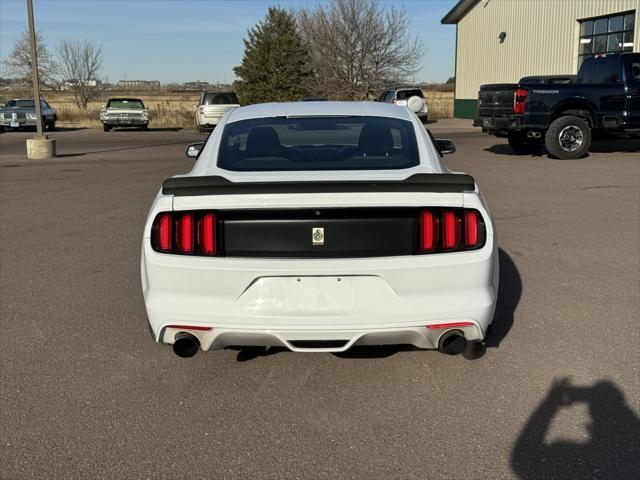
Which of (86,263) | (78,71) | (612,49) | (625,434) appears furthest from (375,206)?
(78,71)

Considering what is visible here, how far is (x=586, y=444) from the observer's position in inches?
123

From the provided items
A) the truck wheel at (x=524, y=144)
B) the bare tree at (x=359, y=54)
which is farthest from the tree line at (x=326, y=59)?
the truck wheel at (x=524, y=144)

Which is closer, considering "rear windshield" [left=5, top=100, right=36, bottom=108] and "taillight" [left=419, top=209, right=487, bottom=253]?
"taillight" [left=419, top=209, right=487, bottom=253]

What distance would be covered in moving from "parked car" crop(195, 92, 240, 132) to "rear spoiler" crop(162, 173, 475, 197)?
26155mm

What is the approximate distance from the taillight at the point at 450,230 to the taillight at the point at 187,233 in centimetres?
104

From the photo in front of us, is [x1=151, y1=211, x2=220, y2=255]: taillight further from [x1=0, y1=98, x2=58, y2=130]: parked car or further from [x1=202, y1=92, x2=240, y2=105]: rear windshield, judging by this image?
Result: [x1=0, y1=98, x2=58, y2=130]: parked car

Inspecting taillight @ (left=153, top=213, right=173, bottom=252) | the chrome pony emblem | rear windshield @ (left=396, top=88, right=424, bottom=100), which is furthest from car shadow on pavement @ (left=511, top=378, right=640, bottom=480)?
rear windshield @ (left=396, top=88, right=424, bottom=100)

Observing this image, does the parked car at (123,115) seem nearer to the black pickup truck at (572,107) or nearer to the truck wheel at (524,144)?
the truck wheel at (524,144)

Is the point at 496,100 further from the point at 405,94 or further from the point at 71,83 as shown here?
the point at 71,83

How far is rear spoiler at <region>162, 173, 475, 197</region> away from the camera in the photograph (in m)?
3.29

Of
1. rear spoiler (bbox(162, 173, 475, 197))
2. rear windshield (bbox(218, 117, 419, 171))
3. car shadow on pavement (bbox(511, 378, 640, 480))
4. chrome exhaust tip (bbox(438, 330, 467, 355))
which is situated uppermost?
rear windshield (bbox(218, 117, 419, 171))

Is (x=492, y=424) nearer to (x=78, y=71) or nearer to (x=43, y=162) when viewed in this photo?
(x=43, y=162)

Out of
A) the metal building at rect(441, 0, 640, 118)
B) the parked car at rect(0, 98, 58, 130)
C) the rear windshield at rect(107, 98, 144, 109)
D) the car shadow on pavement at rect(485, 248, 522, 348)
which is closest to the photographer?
the car shadow on pavement at rect(485, 248, 522, 348)

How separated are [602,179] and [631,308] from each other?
8232 mm
